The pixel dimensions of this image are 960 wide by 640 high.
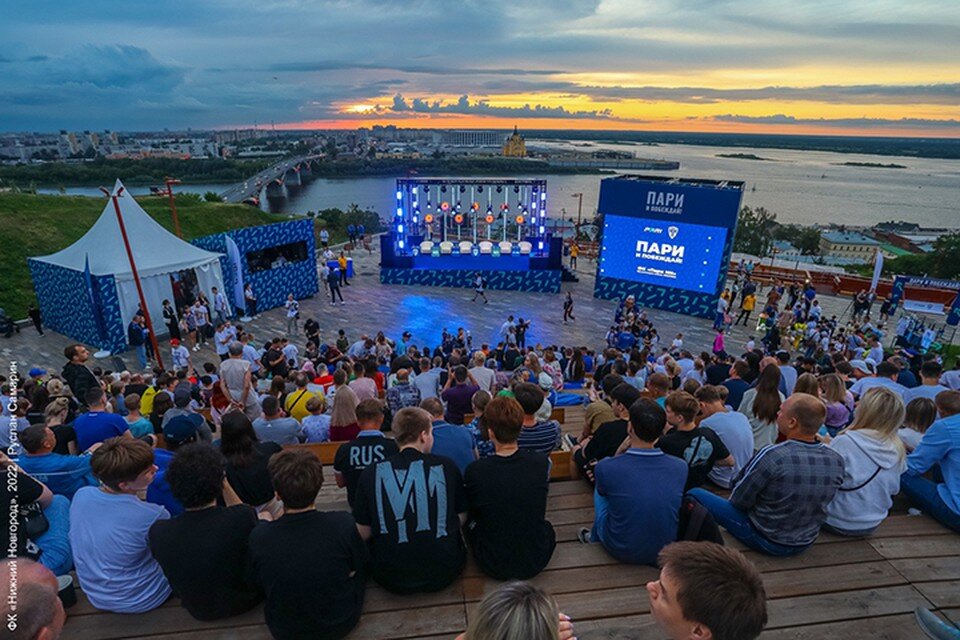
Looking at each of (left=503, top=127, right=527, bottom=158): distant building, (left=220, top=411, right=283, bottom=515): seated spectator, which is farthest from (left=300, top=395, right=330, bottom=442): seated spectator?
(left=503, top=127, right=527, bottom=158): distant building

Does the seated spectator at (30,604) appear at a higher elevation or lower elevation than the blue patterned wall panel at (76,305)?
higher

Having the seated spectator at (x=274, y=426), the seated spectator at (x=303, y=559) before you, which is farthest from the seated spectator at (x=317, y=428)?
the seated spectator at (x=303, y=559)

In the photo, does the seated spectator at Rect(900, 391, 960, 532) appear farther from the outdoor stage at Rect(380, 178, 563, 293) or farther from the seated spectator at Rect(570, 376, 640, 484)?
the outdoor stage at Rect(380, 178, 563, 293)

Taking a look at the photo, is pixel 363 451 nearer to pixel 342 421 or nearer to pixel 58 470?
pixel 342 421

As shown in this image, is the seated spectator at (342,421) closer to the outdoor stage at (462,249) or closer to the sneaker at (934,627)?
the sneaker at (934,627)

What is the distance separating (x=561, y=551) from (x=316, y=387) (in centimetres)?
435

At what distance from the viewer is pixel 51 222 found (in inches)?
978

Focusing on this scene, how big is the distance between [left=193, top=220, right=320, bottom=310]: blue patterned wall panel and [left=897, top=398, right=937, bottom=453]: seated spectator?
53.5 ft

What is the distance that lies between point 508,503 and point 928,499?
3178mm

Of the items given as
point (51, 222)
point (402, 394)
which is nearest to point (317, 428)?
point (402, 394)

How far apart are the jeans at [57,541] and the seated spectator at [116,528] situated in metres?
0.39

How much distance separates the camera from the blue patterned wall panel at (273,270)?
15688 millimetres

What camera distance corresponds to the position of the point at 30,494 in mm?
2705

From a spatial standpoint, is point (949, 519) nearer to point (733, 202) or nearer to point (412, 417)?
point (412, 417)
